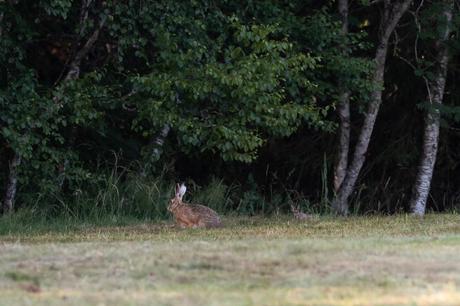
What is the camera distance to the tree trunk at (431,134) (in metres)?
21.0

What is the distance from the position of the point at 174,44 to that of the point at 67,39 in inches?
125

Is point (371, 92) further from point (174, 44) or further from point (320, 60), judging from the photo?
point (174, 44)

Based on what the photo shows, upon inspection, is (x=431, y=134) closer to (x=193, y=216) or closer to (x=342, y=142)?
(x=342, y=142)

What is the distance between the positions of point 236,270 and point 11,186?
9414 mm

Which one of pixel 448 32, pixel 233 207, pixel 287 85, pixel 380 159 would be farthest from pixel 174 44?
pixel 380 159

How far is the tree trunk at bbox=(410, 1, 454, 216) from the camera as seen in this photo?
21.0m

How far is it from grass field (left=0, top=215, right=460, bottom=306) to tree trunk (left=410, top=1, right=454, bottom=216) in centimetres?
735

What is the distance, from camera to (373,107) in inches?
840

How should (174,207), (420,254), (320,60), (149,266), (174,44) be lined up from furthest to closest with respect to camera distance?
(320,60) < (174,44) < (174,207) < (420,254) < (149,266)

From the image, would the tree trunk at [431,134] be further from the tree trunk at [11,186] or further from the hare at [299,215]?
the tree trunk at [11,186]

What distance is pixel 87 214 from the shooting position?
60.6ft

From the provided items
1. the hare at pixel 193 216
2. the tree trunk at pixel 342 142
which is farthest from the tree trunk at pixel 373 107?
the hare at pixel 193 216

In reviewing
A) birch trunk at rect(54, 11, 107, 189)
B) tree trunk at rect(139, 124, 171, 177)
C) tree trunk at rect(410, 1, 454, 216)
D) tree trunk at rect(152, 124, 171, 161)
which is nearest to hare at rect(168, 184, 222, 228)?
birch trunk at rect(54, 11, 107, 189)

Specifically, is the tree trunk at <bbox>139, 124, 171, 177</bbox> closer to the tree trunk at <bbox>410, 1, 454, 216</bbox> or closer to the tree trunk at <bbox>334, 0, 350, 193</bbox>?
the tree trunk at <bbox>334, 0, 350, 193</bbox>
